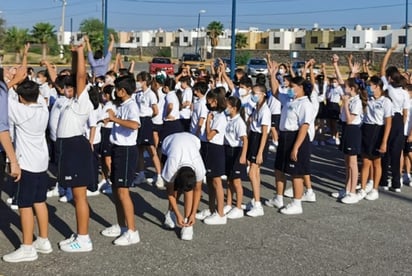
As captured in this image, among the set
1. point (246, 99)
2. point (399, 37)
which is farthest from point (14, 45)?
point (246, 99)

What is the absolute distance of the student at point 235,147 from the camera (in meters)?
7.34

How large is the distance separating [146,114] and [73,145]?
11.6 feet

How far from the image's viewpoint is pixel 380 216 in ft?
25.5

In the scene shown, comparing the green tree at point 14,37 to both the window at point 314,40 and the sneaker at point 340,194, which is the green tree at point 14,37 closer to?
the window at point 314,40

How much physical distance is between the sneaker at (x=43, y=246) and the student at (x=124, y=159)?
68cm

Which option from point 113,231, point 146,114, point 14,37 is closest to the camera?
point 113,231

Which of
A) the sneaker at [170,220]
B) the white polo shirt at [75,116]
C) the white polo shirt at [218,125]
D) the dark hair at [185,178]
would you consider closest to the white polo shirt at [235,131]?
the white polo shirt at [218,125]

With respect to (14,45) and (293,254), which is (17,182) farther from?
(14,45)

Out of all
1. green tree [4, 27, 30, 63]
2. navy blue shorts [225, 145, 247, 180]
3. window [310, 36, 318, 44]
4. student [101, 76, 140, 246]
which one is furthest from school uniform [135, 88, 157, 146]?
Result: window [310, 36, 318, 44]

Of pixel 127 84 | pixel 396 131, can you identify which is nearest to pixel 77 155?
pixel 127 84

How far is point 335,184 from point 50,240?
5015 mm

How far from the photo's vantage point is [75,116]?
5848 mm

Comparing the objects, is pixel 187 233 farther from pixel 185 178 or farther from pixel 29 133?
pixel 29 133

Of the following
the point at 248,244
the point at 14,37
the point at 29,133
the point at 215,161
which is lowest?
the point at 248,244
